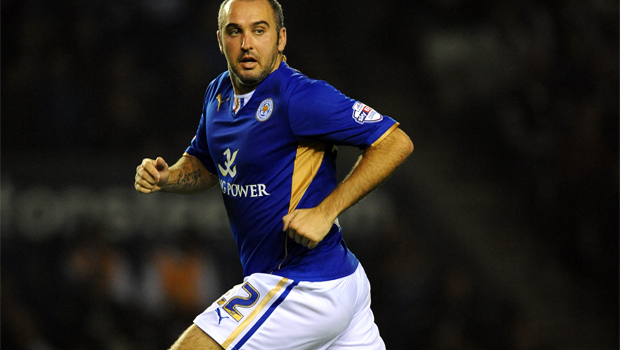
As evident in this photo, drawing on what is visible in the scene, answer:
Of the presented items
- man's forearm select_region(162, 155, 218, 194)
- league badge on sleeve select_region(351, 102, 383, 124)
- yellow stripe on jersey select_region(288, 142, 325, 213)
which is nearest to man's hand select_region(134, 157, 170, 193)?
man's forearm select_region(162, 155, 218, 194)

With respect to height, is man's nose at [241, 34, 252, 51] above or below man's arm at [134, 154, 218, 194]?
above

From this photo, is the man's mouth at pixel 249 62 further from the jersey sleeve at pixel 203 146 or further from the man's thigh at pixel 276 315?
the man's thigh at pixel 276 315

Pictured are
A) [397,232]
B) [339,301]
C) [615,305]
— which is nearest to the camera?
[339,301]

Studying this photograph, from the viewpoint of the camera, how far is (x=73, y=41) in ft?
23.8

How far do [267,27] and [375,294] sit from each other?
3.93 meters

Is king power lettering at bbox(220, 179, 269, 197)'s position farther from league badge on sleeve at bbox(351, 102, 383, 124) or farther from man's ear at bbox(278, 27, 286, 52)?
man's ear at bbox(278, 27, 286, 52)

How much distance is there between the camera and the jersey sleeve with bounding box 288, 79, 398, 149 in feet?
7.97

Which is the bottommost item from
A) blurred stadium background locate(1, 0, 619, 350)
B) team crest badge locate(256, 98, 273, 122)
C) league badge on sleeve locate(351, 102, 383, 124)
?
blurred stadium background locate(1, 0, 619, 350)

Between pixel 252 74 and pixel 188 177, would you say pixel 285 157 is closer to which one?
pixel 252 74

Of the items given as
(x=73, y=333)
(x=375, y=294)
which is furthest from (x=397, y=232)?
(x=73, y=333)

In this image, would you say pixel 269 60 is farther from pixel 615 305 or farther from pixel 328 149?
pixel 615 305

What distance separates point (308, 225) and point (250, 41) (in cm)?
80

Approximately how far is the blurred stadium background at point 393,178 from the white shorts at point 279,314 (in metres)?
3.55

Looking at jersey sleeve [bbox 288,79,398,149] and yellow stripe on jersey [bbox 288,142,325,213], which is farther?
yellow stripe on jersey [bbox 288,142,325,213]
